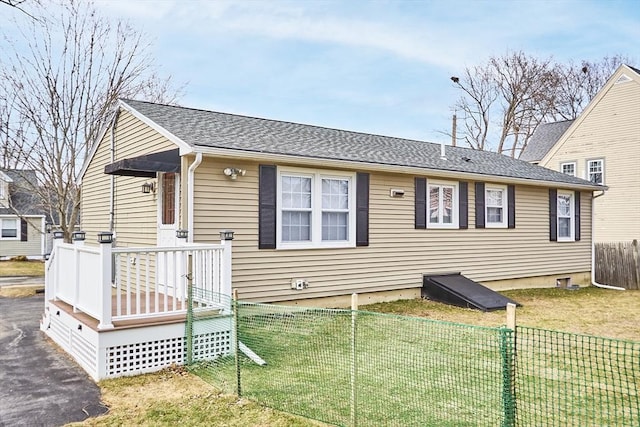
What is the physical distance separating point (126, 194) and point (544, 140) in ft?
67.7

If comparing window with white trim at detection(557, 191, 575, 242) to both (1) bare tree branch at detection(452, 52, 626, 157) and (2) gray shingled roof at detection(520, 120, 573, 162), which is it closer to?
(2) gray shingled roof at detection(520, 120, 573, 162)

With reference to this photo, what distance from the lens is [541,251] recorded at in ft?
41.2

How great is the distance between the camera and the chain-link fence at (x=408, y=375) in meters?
3.85

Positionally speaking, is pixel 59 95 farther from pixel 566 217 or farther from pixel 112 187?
pixel 566 217

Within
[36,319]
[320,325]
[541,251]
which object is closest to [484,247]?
[541,251]

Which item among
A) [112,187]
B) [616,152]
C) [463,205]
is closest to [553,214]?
[463,205]

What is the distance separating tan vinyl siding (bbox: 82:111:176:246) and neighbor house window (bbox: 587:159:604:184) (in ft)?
57.2

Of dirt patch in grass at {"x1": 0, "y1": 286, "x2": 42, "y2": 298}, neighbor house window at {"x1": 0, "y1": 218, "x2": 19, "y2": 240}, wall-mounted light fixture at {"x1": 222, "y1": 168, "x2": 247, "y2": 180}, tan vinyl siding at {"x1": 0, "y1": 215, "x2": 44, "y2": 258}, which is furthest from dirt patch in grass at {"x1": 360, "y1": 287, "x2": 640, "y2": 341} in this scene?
neighbor house window at {"x1": 0, "y1": 218, "x2": 19, "y2": 240}

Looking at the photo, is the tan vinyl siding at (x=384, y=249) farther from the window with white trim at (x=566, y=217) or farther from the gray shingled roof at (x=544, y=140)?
the gray shingled roof at (x=544, y=140)

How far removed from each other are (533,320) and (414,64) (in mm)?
18690

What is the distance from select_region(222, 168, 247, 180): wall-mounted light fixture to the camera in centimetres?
730

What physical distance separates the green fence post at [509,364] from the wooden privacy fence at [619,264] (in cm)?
1320

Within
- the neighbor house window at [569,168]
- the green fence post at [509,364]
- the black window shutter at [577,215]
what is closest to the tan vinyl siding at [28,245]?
the black window shutter at [577,215]

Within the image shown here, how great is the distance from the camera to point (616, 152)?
18078mm
